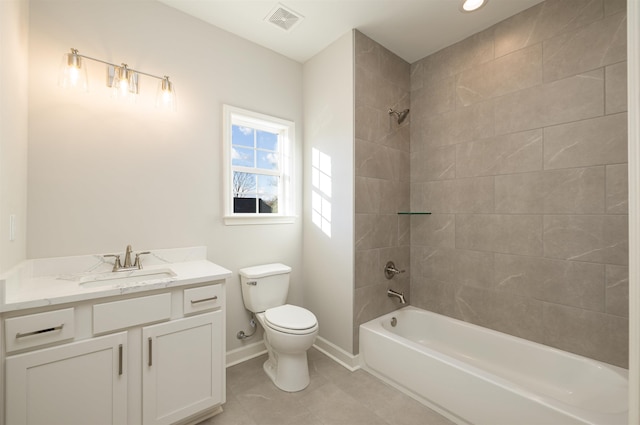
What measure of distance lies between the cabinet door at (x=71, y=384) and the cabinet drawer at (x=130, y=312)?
0.19ft

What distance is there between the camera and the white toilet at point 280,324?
1.91m

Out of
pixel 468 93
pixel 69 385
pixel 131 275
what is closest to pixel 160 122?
pixel 131 275

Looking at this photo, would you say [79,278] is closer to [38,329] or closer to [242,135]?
[38,329]

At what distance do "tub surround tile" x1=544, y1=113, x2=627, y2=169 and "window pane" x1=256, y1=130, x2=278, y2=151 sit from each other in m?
2.16

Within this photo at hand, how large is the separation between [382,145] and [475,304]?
156 cm

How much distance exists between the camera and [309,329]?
1913mm

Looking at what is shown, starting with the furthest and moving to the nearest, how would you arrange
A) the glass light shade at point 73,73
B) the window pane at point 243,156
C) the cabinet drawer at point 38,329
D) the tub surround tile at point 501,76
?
1. the window pane at point 243,156
2. the tub surround tile at point 501,76
3. the glass light shade at point 73,73
4. the cabinet drawer at point 38,329

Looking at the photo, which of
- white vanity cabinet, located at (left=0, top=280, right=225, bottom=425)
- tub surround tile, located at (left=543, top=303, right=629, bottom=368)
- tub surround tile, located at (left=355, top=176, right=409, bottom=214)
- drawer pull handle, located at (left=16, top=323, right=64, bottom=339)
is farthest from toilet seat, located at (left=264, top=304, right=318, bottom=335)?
tub surround tile, located at (left=543, top=303, right=629, bottom=368)

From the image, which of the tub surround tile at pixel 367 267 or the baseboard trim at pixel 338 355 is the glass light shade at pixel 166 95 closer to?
the tub surround tile at pixel 367 267

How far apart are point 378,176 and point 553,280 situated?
1451 millimetres

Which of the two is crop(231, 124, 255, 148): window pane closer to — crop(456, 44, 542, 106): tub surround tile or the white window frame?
the white window frame

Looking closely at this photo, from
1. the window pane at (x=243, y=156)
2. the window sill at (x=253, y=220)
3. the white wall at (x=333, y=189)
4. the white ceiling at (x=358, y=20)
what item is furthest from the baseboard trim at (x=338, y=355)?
the white ceiling at (x=358, y=20)

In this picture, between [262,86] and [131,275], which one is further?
[262,86]

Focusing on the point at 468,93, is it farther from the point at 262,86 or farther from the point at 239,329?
the point at 239,329
